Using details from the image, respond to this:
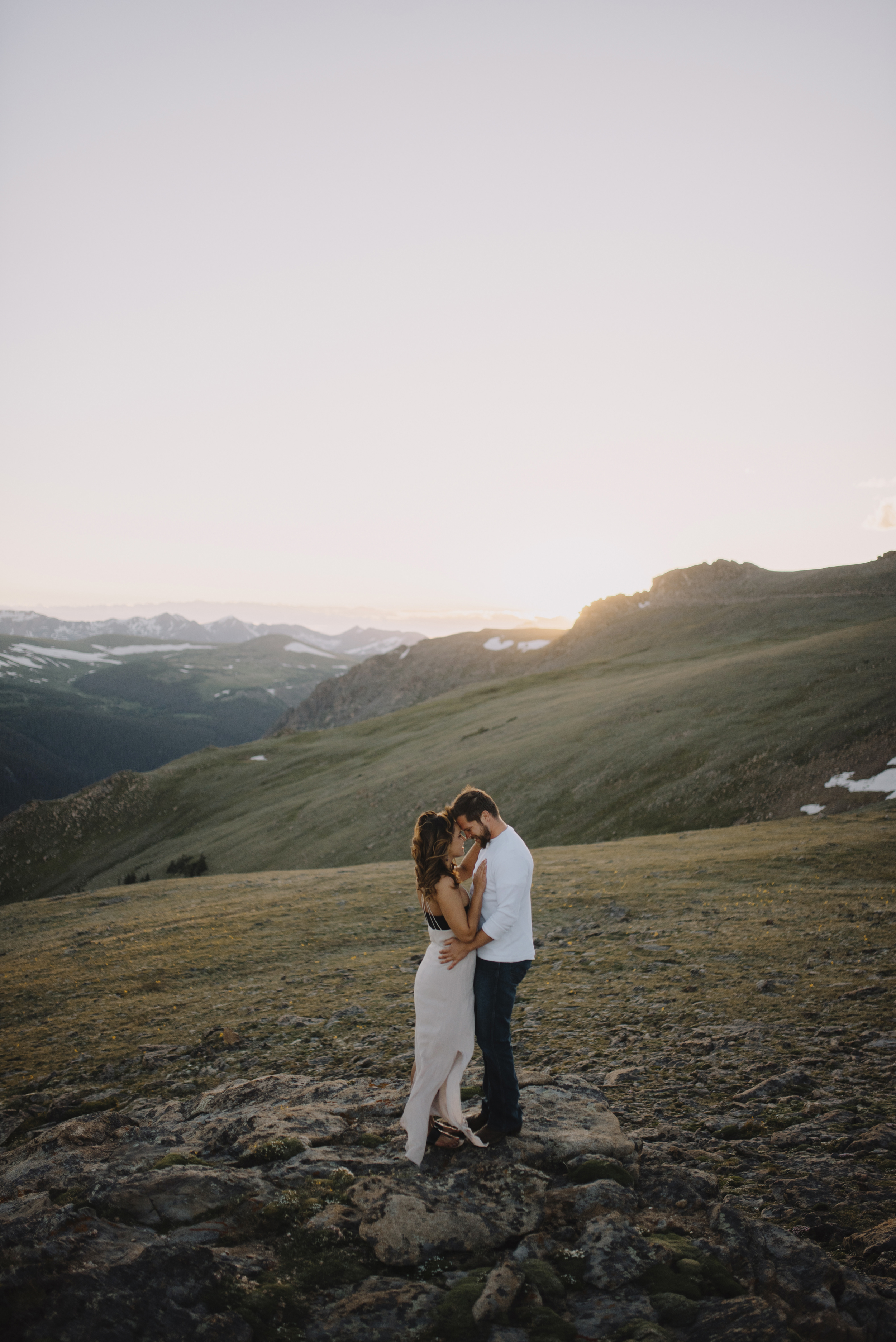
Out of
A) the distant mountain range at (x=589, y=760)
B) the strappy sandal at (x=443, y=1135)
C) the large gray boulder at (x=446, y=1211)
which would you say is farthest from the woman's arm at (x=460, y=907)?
the distant mountain range at (x=589, y=760)

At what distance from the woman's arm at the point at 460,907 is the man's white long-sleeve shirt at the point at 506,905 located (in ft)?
0.45

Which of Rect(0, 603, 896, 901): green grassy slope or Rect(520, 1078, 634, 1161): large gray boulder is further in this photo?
Rect(0, 603, 896, 901): green grassy slope

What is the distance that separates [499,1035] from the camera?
362 inches

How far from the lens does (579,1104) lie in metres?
10.2

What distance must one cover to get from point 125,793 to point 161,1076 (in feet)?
318

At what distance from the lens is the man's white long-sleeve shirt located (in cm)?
902

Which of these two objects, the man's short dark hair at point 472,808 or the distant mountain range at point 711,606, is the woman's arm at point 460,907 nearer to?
the man's short dark hair at point 472,808

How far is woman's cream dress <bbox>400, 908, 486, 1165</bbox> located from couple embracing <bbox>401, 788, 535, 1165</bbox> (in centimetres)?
1

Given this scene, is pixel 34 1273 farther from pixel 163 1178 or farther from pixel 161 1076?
pixel 161 1076

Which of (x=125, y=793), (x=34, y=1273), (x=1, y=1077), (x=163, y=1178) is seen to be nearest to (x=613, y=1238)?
(x=163, y=1178)

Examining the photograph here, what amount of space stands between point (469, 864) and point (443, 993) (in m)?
1.66

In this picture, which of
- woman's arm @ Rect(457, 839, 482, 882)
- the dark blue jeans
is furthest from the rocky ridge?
woman's arm @ Rect(457, 839, 482, 882)

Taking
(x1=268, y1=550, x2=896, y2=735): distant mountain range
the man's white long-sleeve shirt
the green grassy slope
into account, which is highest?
(x1=268, y1=550, x2=896, y2=735): distant mountain range

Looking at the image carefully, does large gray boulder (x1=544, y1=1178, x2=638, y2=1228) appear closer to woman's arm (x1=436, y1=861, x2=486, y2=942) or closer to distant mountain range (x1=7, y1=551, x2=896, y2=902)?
woman's arm (x1=436, y1=861, x2=486, y2=942)
